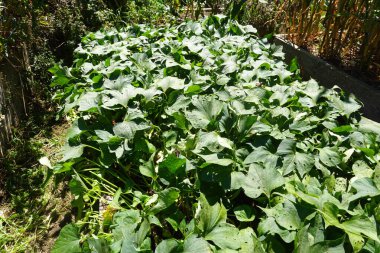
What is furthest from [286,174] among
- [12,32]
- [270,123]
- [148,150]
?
[12,32]

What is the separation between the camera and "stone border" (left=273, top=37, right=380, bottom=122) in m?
3.49

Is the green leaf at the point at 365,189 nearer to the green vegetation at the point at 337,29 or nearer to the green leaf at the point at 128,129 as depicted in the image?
the green leaf at the point at 128,129

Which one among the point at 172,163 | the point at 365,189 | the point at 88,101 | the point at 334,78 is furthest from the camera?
the point at 334,78

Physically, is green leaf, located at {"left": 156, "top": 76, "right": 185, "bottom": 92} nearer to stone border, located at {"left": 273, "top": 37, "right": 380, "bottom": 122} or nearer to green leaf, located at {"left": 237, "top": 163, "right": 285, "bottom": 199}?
green leaf, located at {"left": 237, "top": 163, "right": 285, "bottom": 199}

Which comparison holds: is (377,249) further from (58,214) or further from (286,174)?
(58,214)

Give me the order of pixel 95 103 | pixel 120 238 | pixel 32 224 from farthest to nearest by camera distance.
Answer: pixel 32 224 < pixel 95 103 < pixel 120 238

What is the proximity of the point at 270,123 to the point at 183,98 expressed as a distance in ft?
1.57

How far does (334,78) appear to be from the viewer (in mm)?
3854

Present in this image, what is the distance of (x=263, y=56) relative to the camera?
8.55 feet

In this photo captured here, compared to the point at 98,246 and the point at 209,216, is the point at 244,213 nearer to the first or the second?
the point at 209,216

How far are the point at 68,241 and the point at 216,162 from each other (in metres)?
0.63

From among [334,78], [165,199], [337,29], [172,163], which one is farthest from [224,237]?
[337,29]

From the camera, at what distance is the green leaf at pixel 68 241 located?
1.31 meters

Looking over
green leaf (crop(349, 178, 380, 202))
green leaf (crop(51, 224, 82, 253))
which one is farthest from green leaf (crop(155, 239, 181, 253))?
green leaf (crop(349, 178, 380, 202))
